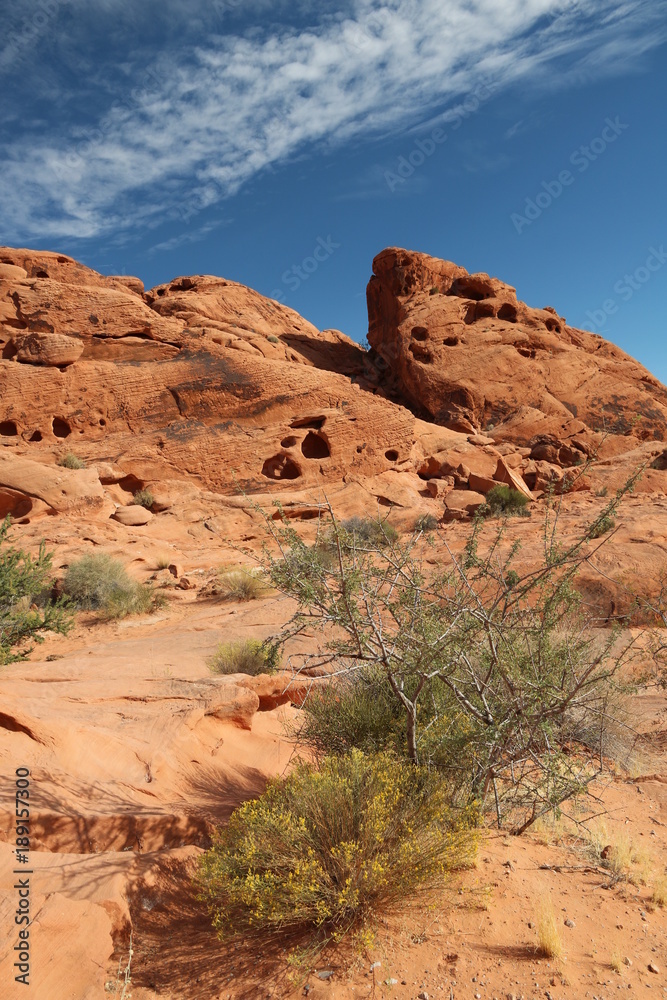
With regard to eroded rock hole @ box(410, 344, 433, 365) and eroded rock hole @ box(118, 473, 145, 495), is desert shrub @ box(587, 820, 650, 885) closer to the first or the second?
eroded rock hole @ box(118, 473, 145, 495)

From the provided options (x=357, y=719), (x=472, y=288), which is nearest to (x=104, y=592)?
(x=357, y=719)

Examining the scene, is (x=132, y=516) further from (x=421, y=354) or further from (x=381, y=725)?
(x=421, y=354)

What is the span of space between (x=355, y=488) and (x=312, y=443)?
296cm

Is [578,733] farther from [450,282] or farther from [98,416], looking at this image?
[450,282]

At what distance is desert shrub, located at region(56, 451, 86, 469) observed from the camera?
19.0 m

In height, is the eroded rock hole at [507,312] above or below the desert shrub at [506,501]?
above

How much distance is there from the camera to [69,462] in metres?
19.1

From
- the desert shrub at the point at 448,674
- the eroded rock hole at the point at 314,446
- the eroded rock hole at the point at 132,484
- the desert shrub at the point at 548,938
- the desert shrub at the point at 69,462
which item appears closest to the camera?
the desert shrub at the point at 548,938

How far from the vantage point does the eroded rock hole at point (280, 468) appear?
2130 centimetres

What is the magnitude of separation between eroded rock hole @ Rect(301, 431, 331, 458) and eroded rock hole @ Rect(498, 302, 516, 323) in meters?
14.8

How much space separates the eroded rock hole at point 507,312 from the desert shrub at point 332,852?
102 feet

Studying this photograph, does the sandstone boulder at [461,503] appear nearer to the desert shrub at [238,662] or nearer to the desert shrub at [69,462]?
the desert shrub at [238,662]

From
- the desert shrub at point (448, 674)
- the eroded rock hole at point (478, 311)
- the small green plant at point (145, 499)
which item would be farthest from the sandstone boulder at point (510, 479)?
the desert shrub at point (448, 674)

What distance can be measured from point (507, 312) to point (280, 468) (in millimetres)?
17407
